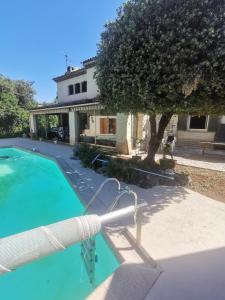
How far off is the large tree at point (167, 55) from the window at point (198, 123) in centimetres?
1294

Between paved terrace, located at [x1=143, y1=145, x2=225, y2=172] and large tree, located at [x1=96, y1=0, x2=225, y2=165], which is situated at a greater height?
large tree, located at [x1=96, y1=0, x2=225, y2=165]

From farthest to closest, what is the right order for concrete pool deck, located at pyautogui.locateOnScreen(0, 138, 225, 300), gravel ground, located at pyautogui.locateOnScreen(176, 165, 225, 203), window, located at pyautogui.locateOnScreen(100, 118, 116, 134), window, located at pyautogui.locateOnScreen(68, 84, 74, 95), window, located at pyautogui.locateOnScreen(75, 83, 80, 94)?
window, located at pyautogui.locateOnScreen(68, 84, 74, 95) → window, located at pyautogui.locateOnScreen(75, 83, 80, 94) → window, located at pyautogui.locateOnScreen(100, 118, 116, 134) → gravel ground, located at pyautogui.locateOnScreen(176, 165, 225, 203) → concrete pool deck, located at pyautogui.locateOnScreen(0, 138, 225, 300)

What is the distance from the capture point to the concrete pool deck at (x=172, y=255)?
3.72 meters

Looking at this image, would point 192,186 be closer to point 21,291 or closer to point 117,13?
point 21,291

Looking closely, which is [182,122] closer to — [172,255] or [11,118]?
[172,255]

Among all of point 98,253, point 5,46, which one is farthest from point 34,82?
point 98,253

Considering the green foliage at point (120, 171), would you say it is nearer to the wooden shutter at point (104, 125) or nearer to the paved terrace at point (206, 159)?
the paved terrace at point (206, 159)

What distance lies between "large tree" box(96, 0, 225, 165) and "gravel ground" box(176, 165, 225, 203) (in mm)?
3616

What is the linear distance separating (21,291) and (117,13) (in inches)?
414

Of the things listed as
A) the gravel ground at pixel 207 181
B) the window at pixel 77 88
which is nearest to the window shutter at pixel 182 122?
the gravel ground at pixel 207 181

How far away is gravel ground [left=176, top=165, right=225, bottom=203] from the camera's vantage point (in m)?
8.52

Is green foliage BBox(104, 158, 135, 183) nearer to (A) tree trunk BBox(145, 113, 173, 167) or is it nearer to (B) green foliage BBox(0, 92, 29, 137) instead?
(A) tree trunk BBox(145, 113, 173, 167)

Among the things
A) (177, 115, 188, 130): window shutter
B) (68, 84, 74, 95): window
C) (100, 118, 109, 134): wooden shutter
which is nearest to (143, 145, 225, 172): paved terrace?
(177, 115, 188, 130): window shutter

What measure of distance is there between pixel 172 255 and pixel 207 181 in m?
6.50
